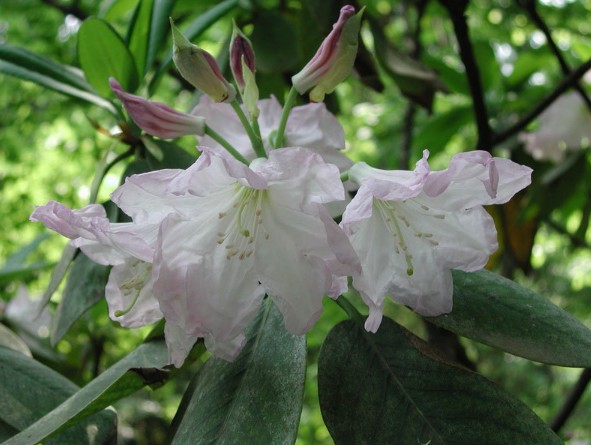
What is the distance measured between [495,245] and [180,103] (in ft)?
9.57

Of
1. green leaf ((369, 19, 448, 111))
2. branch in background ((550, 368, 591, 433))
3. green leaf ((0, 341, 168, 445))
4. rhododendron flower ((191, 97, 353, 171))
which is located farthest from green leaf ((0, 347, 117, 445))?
branch in background ((550, 368, 591, 433))

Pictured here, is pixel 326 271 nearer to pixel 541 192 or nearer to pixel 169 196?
pixel 169 196

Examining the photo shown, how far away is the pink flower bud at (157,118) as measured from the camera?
0.77 metres

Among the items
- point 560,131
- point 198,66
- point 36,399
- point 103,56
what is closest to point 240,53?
point 198,66

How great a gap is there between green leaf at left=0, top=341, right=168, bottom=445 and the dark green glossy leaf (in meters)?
0.66

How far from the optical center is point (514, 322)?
30.9 inches

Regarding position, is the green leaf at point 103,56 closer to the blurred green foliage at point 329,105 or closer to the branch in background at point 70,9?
the blurred green foliage at point 329,105

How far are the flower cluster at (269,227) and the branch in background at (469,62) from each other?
63 centimetres

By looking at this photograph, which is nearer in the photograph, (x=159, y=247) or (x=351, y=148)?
(x=159, y=247)

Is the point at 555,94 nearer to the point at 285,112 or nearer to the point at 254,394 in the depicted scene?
the point at 285,112

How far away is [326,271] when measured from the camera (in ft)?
2.26

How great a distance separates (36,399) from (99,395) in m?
0.24

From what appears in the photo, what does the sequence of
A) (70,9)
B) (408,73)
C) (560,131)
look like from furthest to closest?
(70,9) < (560,131) < (408,73)

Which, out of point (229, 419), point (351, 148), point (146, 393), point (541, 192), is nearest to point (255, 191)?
point (229, 419)
